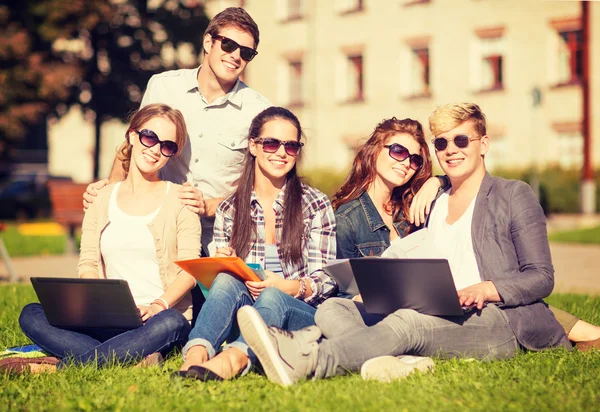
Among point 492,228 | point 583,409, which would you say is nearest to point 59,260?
point 492,228

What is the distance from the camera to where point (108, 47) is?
81.8ft

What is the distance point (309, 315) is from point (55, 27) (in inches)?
790

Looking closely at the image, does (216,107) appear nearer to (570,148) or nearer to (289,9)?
(570,148)

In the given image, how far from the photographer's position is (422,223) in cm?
545

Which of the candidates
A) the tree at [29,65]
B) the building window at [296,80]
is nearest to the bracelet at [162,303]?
the tree at [29,65]

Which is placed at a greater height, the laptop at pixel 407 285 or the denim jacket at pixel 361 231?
the denim jacket at pixel 361 231

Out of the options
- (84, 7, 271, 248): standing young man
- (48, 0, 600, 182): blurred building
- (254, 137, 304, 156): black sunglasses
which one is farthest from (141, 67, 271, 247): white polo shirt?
(48, 0, 600, 182): blurred building

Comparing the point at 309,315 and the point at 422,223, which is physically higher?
the point at 422,223

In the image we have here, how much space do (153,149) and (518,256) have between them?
7.68 ft

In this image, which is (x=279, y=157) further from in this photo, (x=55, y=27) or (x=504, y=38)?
(x=504, y=38)

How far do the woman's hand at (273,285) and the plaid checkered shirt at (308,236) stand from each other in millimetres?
162

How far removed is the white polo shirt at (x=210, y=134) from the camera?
5.95 meters

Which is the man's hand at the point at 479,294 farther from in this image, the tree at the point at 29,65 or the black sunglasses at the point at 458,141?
the tree at the point at 29,65

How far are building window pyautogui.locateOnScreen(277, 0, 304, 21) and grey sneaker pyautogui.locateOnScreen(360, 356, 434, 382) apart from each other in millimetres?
29535
